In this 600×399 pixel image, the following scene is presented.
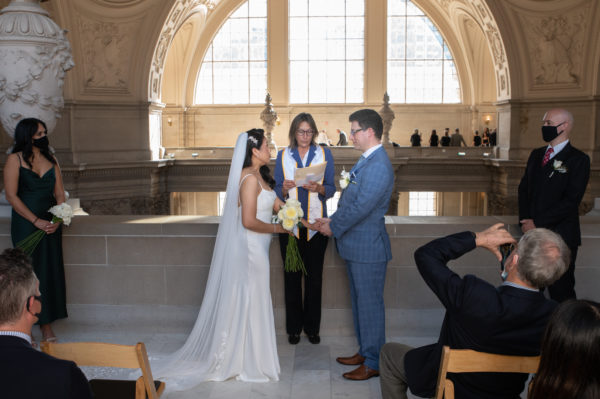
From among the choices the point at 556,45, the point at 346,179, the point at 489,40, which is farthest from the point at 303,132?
the point at 489,40

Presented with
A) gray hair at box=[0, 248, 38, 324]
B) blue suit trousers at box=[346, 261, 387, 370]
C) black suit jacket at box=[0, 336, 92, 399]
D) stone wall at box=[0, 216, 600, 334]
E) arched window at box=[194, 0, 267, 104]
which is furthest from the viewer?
arched window at box=[194, 0, 267, 104]

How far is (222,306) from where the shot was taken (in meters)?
4.50

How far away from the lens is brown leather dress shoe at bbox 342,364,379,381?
4445mm

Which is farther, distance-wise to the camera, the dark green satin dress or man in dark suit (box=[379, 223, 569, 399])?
the dark green satin dress

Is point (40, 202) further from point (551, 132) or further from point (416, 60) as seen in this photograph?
point (416, 60)

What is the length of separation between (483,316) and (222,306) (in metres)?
2.22

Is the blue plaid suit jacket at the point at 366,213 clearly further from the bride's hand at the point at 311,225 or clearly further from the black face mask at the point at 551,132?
the black face mask at the point at 551,132

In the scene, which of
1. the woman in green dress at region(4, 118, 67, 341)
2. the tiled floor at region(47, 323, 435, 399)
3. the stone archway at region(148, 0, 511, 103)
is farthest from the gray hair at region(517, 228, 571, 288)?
the stone archway at region(148, 0, 511, 103)

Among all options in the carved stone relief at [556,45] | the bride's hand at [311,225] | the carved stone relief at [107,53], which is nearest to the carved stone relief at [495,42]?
the carved stone relief at [556,45]

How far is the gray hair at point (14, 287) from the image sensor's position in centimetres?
230

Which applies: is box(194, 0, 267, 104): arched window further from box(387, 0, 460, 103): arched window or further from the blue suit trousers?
the blue suit trousers

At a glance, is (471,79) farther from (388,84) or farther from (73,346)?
(73,346)

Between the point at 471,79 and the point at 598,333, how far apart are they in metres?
26.4

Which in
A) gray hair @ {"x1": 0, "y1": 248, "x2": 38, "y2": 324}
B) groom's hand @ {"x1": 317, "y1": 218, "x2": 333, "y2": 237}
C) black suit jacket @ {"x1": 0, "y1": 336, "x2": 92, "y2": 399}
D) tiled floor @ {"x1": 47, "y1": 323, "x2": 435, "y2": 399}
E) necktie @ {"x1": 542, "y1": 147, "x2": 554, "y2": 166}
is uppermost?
necktie @ {"x1": 542, "y1": 147, "x2": 554, "y2": 166}
